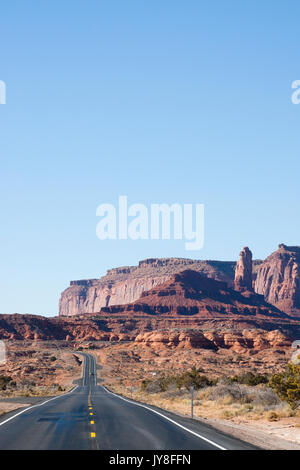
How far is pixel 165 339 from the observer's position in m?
125

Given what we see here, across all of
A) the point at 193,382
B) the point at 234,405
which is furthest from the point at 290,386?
the point at 193,382

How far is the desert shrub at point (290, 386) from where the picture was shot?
24297 mm

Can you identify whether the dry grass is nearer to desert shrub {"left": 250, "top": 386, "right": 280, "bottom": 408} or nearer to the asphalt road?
desert shrub {"left": 250, "top": 386, "right": 280, "bottom": 408}

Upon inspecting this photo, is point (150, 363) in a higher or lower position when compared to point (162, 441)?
lower

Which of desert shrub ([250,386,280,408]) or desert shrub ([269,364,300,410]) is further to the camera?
desert shrub ([250,386,280,408])

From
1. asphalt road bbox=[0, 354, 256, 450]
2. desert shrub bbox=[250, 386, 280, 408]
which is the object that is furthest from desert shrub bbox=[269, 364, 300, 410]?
asphalt road bbox=[0, 354, 256, 450]

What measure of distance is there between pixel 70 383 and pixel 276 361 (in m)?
37.7

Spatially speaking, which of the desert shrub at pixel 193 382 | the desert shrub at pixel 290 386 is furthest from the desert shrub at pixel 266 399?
the desert shrub at pixel 193 382

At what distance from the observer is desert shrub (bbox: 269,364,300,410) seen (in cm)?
2430

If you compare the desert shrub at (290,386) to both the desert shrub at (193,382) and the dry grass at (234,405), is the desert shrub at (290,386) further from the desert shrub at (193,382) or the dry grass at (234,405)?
the desert shrub at (193,382)

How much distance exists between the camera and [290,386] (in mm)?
24922

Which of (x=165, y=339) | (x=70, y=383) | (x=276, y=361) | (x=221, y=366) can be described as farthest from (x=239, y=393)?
(x=165, y=339)

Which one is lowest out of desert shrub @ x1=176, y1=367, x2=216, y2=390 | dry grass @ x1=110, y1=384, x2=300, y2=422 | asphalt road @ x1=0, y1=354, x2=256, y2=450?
desert shrub @ x1=176, y1=367, x2=216, y2=390
